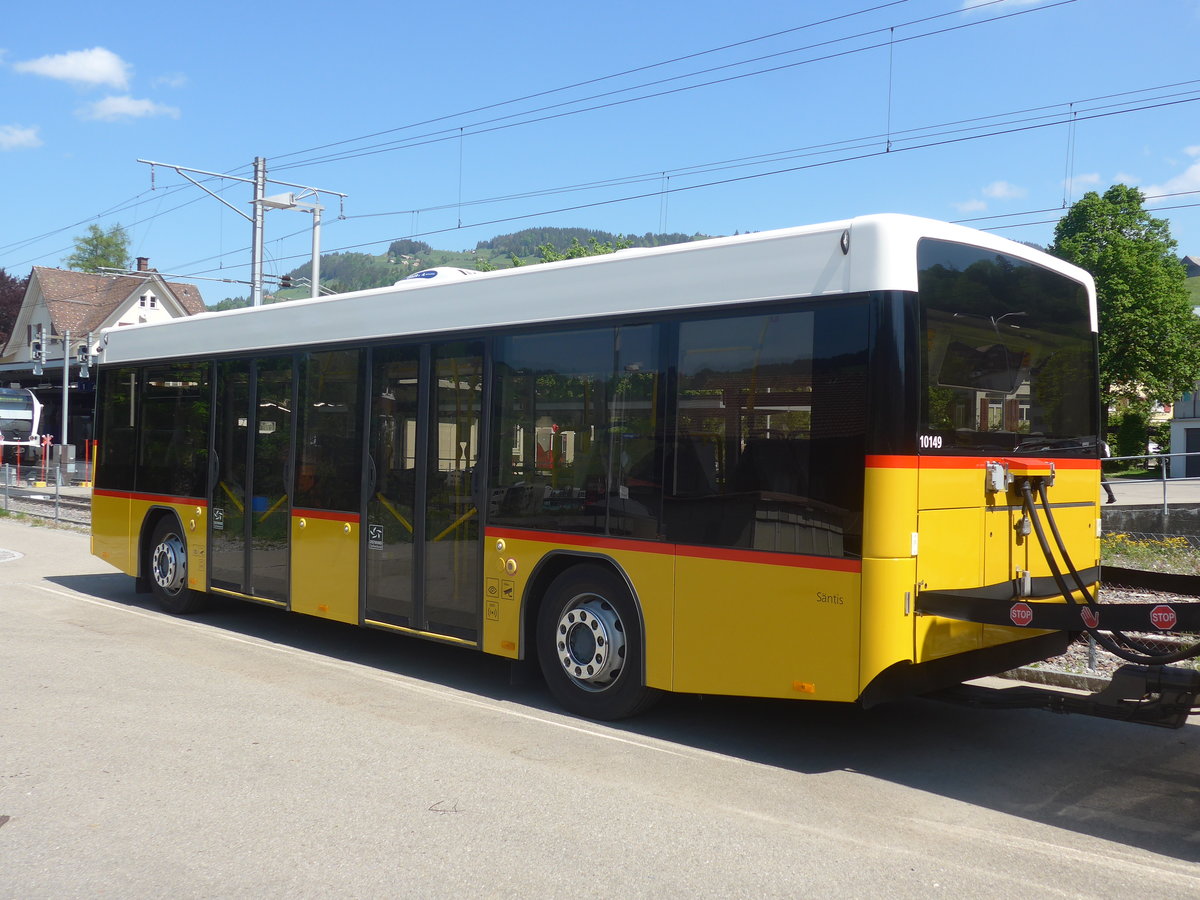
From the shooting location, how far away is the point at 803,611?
6.02 metres

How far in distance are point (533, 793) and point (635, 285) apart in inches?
123

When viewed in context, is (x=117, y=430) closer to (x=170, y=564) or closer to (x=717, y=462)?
(x=170, y=564)

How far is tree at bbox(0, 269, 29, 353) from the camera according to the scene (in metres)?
70.9

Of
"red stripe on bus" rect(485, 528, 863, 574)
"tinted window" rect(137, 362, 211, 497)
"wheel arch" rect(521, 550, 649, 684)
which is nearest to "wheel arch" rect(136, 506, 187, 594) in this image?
"tinted window" rect(137, 362, 211, 497)

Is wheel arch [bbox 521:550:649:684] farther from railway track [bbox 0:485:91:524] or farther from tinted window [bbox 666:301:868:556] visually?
railway track [bbox 0:485:91:524]

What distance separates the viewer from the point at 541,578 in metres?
7.54

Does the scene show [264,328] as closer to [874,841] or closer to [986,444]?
[986,444]

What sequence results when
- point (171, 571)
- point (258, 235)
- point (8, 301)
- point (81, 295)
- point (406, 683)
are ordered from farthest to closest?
point (8, 301), point (81, 295), point (258, 235), point (171, 571), point (406, 683)

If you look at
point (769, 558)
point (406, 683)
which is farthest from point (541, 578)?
point (769, 558)

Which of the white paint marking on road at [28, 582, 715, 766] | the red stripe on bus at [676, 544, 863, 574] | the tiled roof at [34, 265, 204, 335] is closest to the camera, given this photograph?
the red stripe on bus at [676, 544, 863, 574]

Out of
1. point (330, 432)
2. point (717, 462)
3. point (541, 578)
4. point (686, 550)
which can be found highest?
point (330, 432)

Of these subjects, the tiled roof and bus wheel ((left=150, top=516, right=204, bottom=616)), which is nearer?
bus wheel ((left=150, top=516, right=204, bottom=616))

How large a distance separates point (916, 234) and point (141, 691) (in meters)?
5.91

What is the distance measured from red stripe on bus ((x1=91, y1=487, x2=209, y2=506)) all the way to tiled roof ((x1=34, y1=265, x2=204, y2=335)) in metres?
56.1
